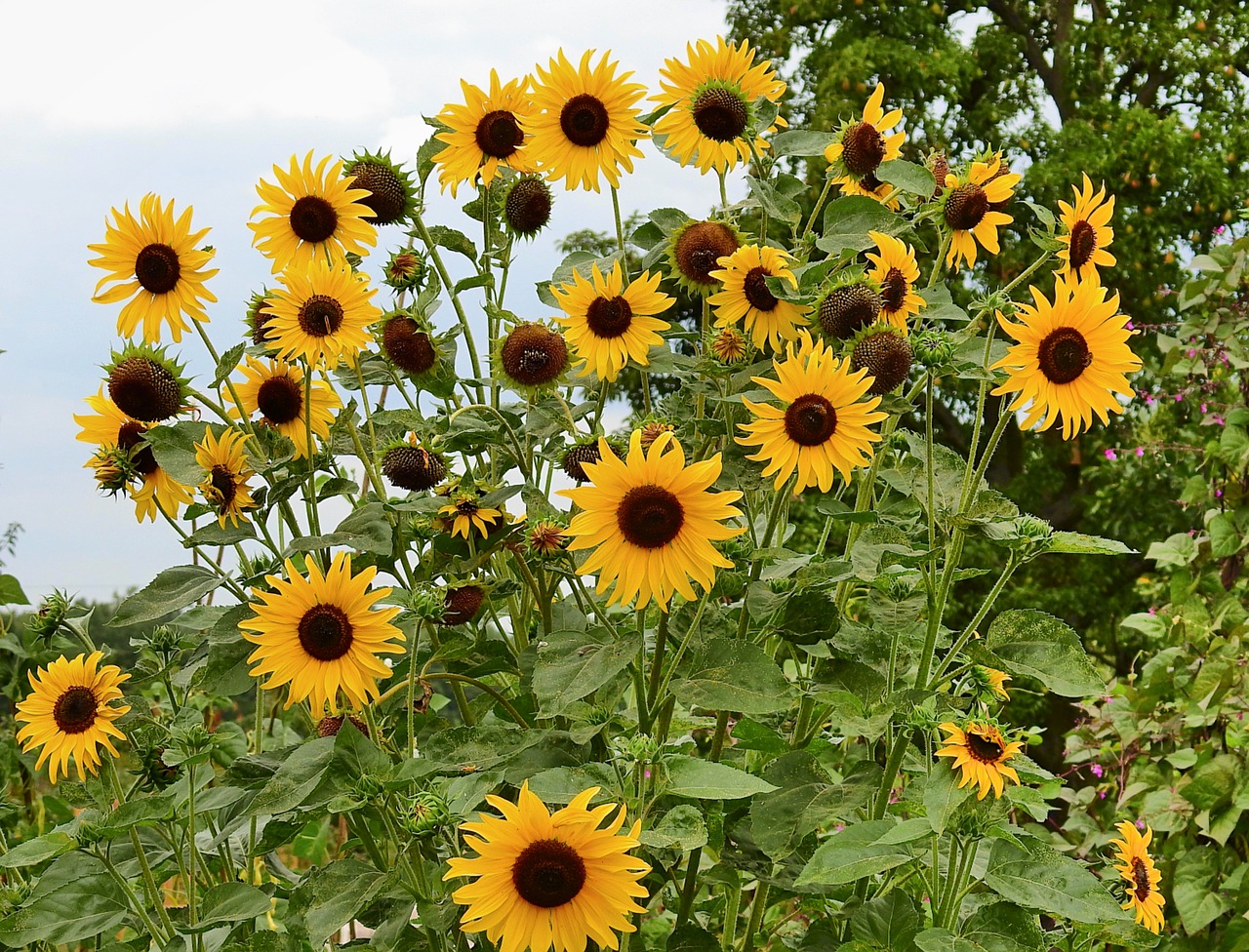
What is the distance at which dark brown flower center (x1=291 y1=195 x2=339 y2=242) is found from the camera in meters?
1.36

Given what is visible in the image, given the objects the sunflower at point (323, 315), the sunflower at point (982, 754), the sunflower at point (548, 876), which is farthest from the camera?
the sunflower at point (323, 315)

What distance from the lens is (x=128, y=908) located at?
1401 mm

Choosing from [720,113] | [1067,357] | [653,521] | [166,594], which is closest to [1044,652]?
[1067,357]

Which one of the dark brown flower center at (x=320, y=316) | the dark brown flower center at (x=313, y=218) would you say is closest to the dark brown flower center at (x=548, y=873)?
the dark brown flower center at (x=320, y=316)

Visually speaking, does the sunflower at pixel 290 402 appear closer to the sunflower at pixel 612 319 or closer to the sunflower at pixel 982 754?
the sunflower at pixel 612 319

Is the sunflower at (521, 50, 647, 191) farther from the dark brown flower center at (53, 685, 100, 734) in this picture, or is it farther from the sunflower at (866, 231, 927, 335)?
the dark brown flower center at (53, 685, 100, 734)

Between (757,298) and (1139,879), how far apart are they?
34.0 inches

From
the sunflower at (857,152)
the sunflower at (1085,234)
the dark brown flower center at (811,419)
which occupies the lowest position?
the dark brown flower center at (811,419)

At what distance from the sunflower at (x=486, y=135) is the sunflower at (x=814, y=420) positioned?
0.49m

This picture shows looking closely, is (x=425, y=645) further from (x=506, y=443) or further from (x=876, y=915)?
(x=876, y=915)

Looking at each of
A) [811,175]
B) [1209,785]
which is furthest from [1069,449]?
[1209,785]

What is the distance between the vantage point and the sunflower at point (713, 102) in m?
1.38

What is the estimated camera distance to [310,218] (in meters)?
1.36

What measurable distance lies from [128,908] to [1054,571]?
23.6 ft
